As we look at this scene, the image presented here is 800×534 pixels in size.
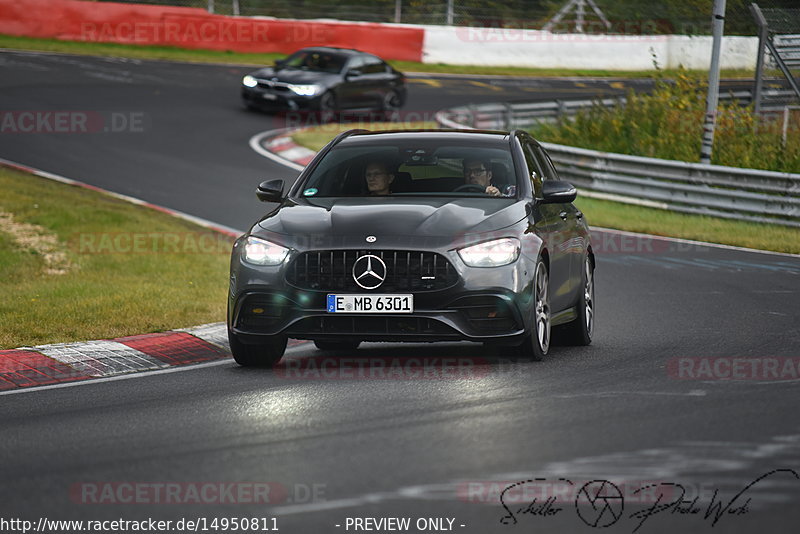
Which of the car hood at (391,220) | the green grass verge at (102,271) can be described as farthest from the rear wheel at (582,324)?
the green grass verge at (102,271)

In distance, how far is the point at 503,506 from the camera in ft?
19.2

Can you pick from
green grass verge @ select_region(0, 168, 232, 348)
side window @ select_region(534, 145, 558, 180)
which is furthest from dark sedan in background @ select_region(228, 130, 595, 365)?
green grass verge @ select_region(0, 168, 232, 348)

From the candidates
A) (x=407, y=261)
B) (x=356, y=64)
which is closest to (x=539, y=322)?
(x=407, y=261)

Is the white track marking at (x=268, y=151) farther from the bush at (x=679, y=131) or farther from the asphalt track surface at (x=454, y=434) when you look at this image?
the asphalt track surface at (x=454, y=434)

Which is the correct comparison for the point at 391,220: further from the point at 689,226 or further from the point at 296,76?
the point at 296,76

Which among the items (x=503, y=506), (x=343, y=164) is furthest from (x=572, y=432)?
(x=343, y=164)

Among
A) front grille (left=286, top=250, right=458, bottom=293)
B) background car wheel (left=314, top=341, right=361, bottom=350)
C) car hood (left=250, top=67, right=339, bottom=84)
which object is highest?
front grille (left=286, top=250, right=458, bottom=293)

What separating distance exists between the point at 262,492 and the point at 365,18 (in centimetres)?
3926

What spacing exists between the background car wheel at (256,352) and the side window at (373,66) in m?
22.6

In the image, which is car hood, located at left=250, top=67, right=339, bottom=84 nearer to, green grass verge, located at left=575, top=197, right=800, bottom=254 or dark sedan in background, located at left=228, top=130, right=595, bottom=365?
green grass verge, located at left=575, top=197, right=800, bottom=254

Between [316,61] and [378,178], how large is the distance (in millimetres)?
22029

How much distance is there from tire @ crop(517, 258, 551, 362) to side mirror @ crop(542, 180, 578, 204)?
0.55m

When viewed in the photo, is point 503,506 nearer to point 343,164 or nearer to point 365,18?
point 343,164

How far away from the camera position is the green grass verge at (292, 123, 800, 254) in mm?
19266
